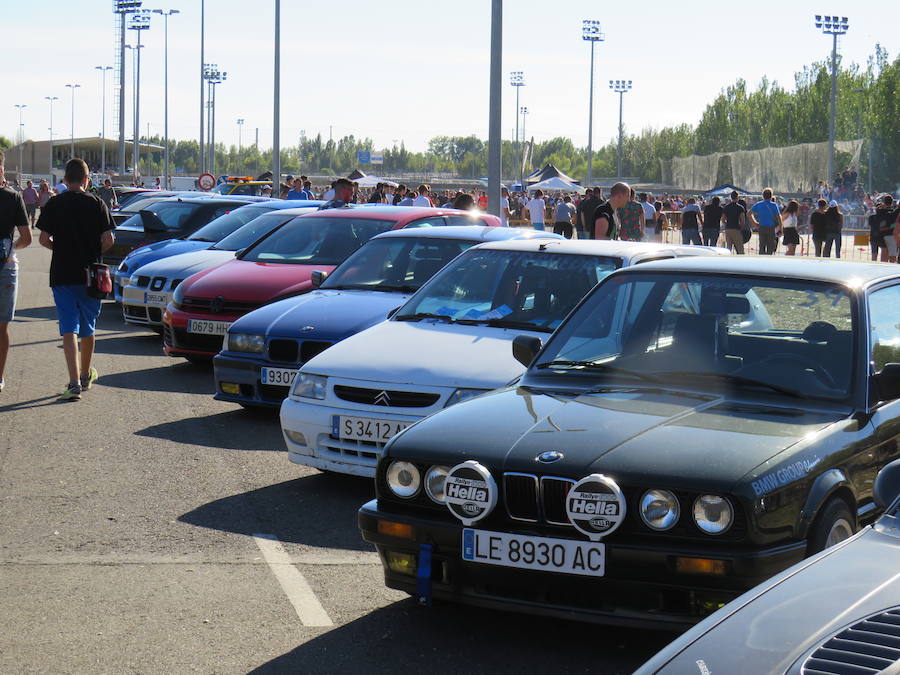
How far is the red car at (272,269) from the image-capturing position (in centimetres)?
1130

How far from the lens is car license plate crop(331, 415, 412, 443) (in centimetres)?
675

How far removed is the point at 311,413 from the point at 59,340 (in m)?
8.01

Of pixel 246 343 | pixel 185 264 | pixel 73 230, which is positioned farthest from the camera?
pixel 185 264

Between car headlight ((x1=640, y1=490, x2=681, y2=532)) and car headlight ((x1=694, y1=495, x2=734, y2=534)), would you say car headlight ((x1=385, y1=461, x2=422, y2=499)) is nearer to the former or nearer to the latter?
car headlight ((x1=640, y1=490, x2=681, y2=532))

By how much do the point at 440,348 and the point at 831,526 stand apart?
10.5 feet

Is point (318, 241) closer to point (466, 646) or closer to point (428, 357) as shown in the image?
point (428, 357)

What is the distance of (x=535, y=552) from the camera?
168 inches

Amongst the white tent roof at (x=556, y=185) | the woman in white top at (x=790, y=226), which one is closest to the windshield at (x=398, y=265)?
the woman in white top at (x=790, y=226)

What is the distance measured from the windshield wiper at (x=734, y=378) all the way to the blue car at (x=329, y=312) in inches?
154

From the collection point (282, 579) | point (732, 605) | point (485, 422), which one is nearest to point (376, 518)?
point (485, 422)

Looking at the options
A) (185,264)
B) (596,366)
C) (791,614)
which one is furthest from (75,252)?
(791,614)

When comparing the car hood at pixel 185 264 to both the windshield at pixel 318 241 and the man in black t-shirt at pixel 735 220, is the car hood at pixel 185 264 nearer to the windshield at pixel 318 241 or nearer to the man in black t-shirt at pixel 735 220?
the windshield at pixel 318 241

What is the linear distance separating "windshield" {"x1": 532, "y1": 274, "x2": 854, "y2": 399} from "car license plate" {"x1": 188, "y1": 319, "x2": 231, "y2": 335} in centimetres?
618

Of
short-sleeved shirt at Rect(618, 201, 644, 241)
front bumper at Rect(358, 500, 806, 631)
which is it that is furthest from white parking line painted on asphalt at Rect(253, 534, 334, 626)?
short-sleeved shirt at Rect(618, 201, 644, 241)
